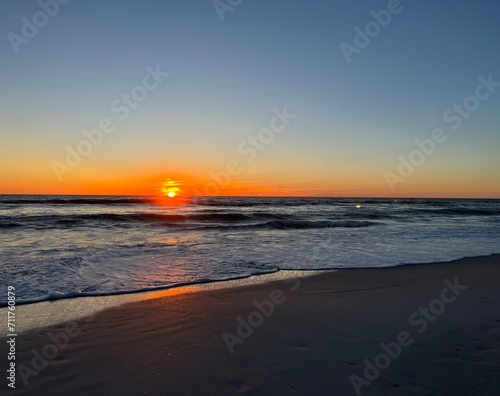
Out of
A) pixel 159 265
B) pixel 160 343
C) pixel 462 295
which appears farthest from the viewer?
pixel 159 265

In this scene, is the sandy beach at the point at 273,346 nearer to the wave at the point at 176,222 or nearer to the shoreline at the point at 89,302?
the shoreline at the point at 89,302

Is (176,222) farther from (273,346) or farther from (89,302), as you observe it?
(273,346)

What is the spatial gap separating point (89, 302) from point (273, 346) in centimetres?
367

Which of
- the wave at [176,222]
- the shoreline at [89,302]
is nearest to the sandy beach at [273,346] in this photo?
the shoreline at [89,302]

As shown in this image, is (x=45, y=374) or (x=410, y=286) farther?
(x=410, y=286)

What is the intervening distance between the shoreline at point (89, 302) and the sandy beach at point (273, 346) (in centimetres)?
26

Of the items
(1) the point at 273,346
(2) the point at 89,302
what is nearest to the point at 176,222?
(2) the point at 89,302

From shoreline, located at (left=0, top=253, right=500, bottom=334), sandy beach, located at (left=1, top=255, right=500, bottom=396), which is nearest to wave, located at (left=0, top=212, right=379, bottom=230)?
shoreline, located at (left=0, top=253, right=500, bottom=334)

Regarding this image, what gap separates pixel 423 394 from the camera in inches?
123

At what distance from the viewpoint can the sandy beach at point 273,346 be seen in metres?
3.32

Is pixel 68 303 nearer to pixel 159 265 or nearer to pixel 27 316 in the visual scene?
pixel 27 316

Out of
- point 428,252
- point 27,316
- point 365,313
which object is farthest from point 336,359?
point 428,252

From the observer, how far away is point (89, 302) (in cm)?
610

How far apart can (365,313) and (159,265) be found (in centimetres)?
580
